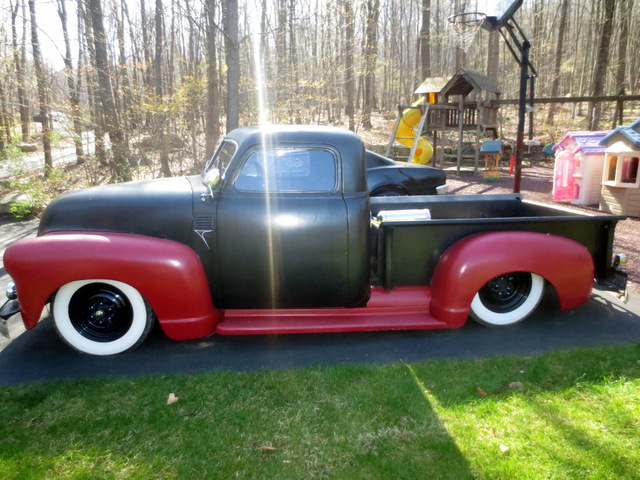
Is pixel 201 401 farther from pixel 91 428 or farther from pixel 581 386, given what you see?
pixel 581 386

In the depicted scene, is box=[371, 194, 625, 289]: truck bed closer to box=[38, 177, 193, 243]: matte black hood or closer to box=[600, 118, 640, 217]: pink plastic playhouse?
box=[38, 177, 193, 243]: matte black hood

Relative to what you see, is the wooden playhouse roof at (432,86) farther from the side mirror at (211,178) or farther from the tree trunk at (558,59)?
the side mirror at (211,178)

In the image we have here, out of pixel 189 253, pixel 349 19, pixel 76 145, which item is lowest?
pixel 189 253

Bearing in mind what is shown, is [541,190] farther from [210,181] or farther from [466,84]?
[210,181]

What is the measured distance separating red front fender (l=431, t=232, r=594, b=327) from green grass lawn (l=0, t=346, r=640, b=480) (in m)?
0.52

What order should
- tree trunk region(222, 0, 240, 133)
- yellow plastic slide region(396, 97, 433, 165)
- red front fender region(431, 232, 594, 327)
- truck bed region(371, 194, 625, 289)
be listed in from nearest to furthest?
1. red front fender region(431, 232, 594, 327)
2. truck bed region(371, 194, 625, 289)
3. tree trunk region(222, 0, 240, 133)
4. yellow plastic slide region(396, 97, 433, 165)

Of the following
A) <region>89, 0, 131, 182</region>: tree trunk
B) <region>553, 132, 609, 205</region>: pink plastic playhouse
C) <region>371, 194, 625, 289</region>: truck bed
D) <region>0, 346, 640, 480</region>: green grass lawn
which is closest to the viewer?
<region>0, 346, 640, 480</region>: green grass lawn

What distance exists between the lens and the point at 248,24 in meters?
24.6

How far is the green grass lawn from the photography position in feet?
7.32

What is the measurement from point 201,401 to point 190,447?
0.42 meters

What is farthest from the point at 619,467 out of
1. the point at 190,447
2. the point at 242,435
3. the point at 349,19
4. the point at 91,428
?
the point at 349,19

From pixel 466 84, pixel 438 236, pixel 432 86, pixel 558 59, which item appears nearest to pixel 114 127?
pixel 438 236

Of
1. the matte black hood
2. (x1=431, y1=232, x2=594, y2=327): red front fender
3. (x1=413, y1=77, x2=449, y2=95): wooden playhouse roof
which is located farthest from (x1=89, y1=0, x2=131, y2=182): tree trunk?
(x1=413, y1=77, x2=449, y2=95): wooden playhouse roof

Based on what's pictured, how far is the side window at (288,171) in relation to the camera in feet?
11.1
